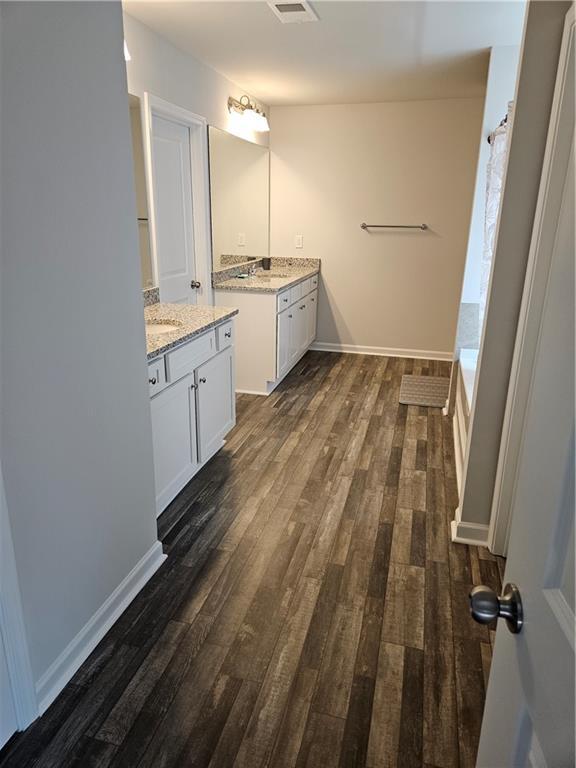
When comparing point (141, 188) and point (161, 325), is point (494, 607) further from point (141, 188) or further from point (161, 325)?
point (141, 188)

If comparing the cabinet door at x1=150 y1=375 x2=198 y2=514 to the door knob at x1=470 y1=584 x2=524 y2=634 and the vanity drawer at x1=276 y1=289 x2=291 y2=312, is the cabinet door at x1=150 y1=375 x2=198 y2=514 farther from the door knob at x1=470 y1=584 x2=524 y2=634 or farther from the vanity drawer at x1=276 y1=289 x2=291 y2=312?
the door knob at x1=470 y1=584 x2=524 y2=634

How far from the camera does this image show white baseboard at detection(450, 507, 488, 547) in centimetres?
239

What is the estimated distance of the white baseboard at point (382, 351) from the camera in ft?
17.8

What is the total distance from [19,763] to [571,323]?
172 centimetres

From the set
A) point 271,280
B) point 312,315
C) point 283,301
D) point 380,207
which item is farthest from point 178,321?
point 380,207

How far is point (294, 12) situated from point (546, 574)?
2846 mm

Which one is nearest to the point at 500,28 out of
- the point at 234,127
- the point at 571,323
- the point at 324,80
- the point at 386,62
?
the point at 386,62

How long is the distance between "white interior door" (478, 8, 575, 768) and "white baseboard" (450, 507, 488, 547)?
1.55 m

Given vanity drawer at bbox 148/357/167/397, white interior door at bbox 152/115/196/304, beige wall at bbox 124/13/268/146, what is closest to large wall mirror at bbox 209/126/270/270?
beige wall at bbox 124/13/268/146

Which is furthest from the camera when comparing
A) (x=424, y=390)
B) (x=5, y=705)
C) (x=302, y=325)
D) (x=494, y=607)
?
(x=302, y=325)

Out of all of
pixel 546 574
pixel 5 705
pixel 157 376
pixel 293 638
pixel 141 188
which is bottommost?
pixel 293 638

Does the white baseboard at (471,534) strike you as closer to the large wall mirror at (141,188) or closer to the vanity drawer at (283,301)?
the large wall mirror at (141,188)

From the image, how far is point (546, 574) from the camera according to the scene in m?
0.66

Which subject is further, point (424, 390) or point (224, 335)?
point (424, 390)
